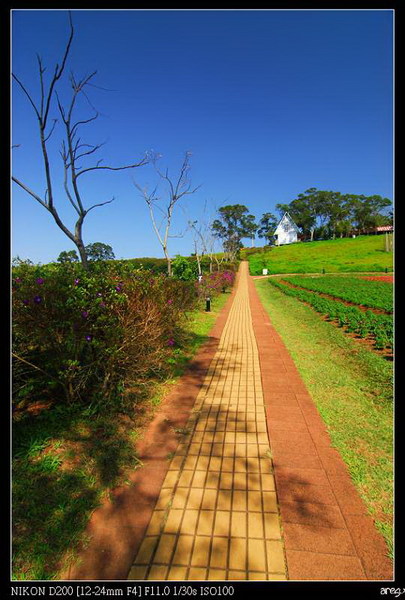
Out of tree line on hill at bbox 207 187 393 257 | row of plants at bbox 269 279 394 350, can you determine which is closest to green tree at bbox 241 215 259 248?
tree line on hill at bbox 207 187 393 257

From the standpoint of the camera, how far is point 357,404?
3.93 metres

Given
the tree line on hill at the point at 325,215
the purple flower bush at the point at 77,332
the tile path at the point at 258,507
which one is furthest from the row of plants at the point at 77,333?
the tree line on hill at the point at 325,215

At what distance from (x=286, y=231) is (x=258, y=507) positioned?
89254mm

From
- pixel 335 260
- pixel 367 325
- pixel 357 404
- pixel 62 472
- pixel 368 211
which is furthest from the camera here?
pixel 368 211

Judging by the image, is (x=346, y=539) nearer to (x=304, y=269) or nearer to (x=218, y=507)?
(x=218, y=507)

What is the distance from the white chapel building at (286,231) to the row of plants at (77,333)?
8678 cm

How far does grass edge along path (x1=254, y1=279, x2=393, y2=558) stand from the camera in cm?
246

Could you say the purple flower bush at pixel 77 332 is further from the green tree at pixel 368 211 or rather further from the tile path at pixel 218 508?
the green tree at pixel 368 211

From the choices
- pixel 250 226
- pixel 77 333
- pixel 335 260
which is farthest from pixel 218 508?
pixel 250 226

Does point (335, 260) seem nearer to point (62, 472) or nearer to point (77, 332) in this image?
point (77, 332)

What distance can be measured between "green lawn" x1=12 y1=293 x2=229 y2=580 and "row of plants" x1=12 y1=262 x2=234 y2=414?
1.11 feet

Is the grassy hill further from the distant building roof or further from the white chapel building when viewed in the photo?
the distant building roof

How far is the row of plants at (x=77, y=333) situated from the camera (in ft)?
10.0
